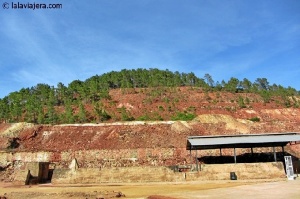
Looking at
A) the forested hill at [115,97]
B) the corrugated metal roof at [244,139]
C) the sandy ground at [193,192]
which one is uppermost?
the forested hill at [115,97]

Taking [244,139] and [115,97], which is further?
[115,97]

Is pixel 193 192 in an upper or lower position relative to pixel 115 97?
lower

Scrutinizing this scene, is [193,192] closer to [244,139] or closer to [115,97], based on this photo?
[244,139]

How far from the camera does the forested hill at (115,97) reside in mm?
70062

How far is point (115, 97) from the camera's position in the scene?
91375mm

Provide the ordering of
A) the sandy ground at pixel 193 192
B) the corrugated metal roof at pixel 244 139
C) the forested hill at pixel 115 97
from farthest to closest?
the forested hill at pixel 115 97 < the corrugated metal roof at pixel 244 139 < the sandy ground at pixel 193 192

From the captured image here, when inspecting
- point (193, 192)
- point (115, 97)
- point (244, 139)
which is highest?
point (115, 97)

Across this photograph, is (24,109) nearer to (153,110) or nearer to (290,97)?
(153,110)

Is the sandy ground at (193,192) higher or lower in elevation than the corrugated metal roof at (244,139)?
lower

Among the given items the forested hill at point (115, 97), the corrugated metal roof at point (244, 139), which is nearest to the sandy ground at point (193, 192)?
the corrugated metal roof at point (244, 139)

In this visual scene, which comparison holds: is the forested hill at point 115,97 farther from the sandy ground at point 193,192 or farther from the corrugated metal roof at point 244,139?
the sandy ground at point 193,192

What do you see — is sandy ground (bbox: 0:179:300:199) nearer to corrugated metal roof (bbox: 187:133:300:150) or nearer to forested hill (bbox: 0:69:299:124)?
corrugated metal roof (bbox: 187:133:300:150)

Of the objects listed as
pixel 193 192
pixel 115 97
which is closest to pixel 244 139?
pixel 193 192

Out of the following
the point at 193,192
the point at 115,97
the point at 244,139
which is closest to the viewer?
the point at 193,192
